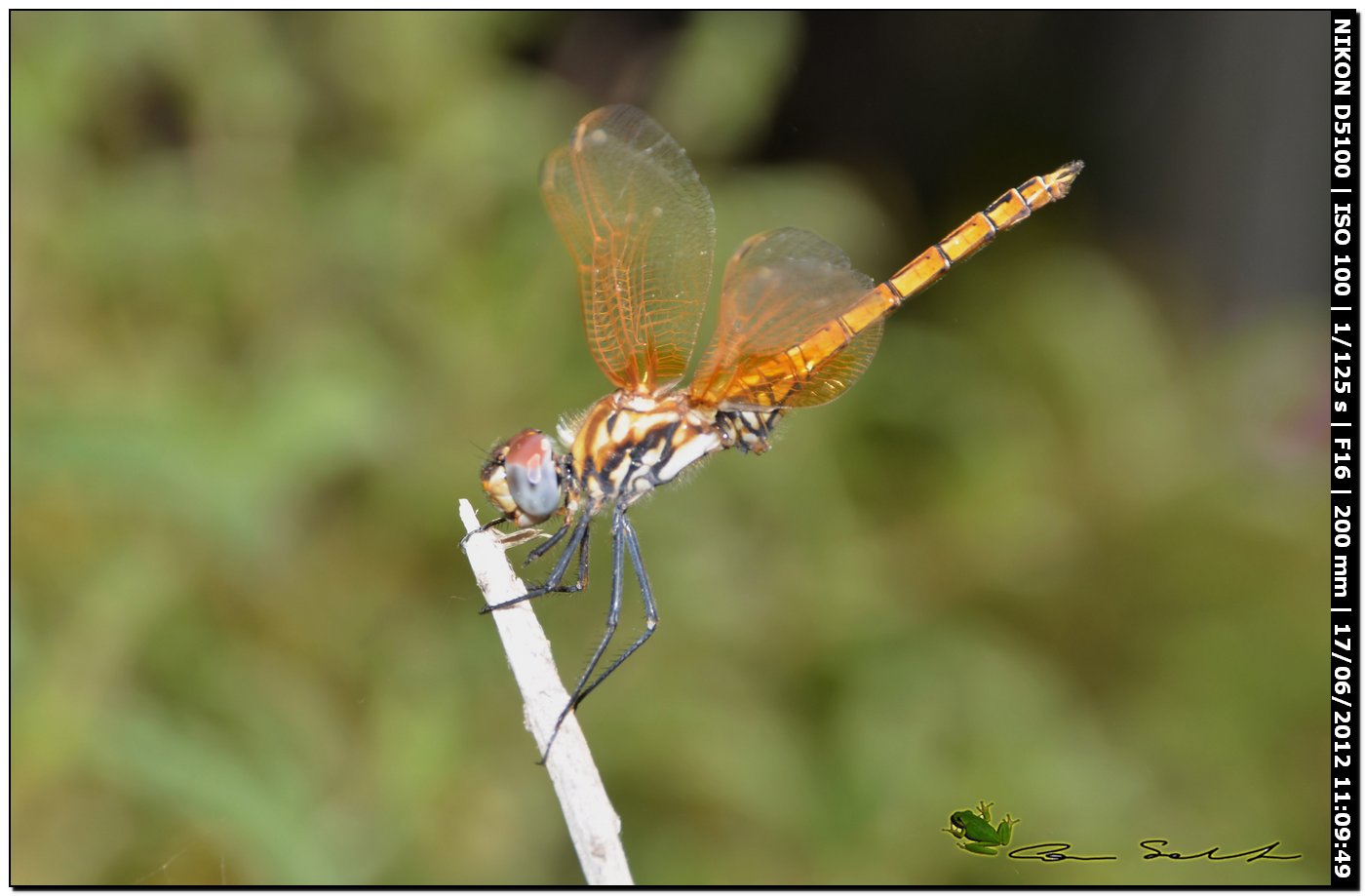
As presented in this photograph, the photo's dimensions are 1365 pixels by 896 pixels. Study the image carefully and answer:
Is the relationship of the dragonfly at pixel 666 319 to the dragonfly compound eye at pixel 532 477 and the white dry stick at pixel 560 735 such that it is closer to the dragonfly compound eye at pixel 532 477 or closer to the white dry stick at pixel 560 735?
the dragonfly compound eye at pixel 532 477

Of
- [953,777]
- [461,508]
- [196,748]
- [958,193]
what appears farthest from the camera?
[958,193]

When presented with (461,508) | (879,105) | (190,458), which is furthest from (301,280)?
(879,105)

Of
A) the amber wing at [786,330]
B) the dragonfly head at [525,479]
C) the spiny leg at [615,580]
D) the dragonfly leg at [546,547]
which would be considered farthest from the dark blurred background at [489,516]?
the amber wing at [786,330]

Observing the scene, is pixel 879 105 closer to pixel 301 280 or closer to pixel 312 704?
pixel 301 280

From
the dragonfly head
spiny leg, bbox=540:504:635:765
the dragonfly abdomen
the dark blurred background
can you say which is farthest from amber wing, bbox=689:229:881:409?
the dark blurred background

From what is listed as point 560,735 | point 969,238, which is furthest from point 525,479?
point 969,238

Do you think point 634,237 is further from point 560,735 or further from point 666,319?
point 560,735

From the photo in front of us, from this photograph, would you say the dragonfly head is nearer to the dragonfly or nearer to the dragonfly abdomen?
the dragonfly
